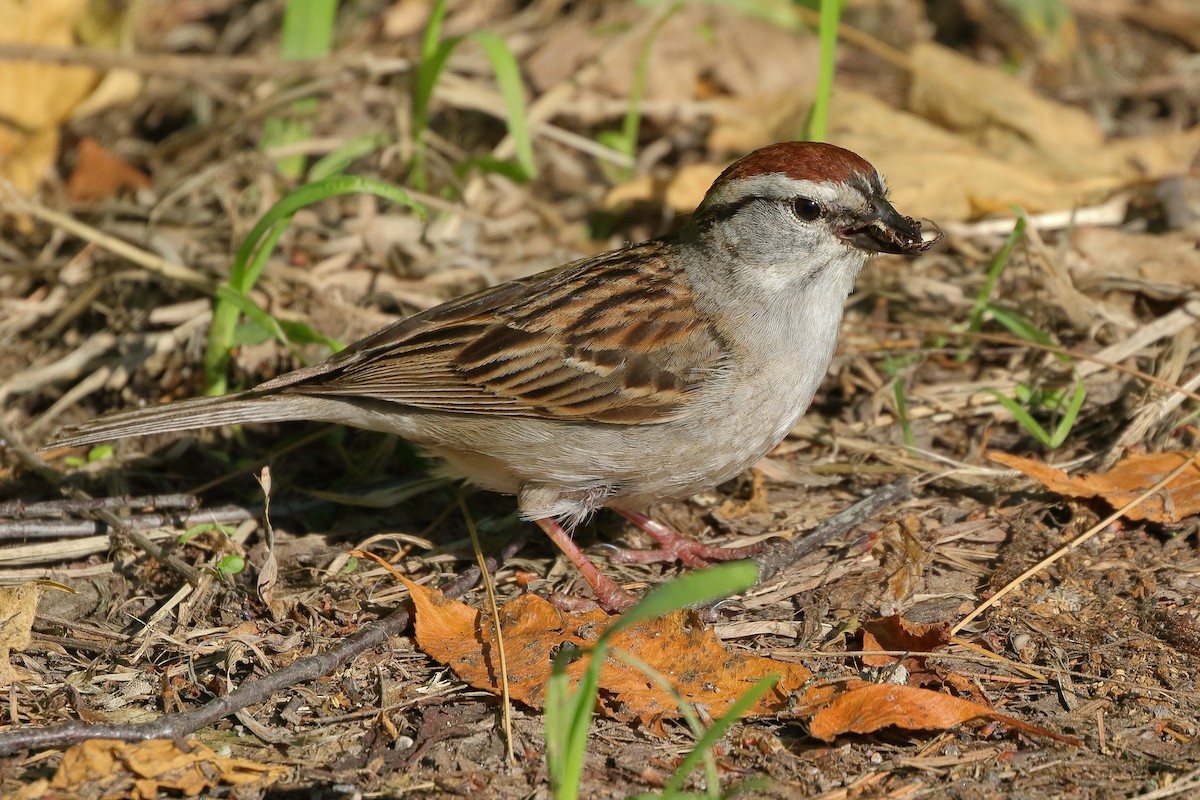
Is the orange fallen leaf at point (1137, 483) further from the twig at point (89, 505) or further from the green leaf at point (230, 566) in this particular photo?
the twig at point (89, 505)

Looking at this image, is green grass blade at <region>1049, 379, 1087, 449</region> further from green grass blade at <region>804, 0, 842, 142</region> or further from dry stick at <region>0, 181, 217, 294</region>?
dry stick at <region>0, 181, 217, 294</region>

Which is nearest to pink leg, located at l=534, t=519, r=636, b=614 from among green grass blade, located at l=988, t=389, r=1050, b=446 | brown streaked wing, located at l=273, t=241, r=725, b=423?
brown streaked wing, located at l=273, t=241, r=725, b=423

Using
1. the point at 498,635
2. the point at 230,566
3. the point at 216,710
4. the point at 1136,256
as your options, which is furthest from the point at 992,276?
the point at 216,710

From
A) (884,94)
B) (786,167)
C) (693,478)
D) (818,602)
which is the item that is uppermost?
(786,167)

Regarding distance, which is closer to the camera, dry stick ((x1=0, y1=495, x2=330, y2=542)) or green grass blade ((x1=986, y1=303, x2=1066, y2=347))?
dry stick ((x1=0, y1=495, x2=330, y2=542))

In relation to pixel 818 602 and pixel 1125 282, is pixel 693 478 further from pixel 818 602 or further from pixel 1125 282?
pixel 1125 282

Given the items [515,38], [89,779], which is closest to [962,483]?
[89,779]

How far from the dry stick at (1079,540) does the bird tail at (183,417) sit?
2.44 meters

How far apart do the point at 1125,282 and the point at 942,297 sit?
761 millimetres

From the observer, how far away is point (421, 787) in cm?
344

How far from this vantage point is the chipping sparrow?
4332 millimetres

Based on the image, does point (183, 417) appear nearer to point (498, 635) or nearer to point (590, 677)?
point (498, 635)

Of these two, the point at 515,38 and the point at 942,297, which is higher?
the point at 515,38

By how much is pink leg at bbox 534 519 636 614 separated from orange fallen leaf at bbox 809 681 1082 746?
1020 millimetres
